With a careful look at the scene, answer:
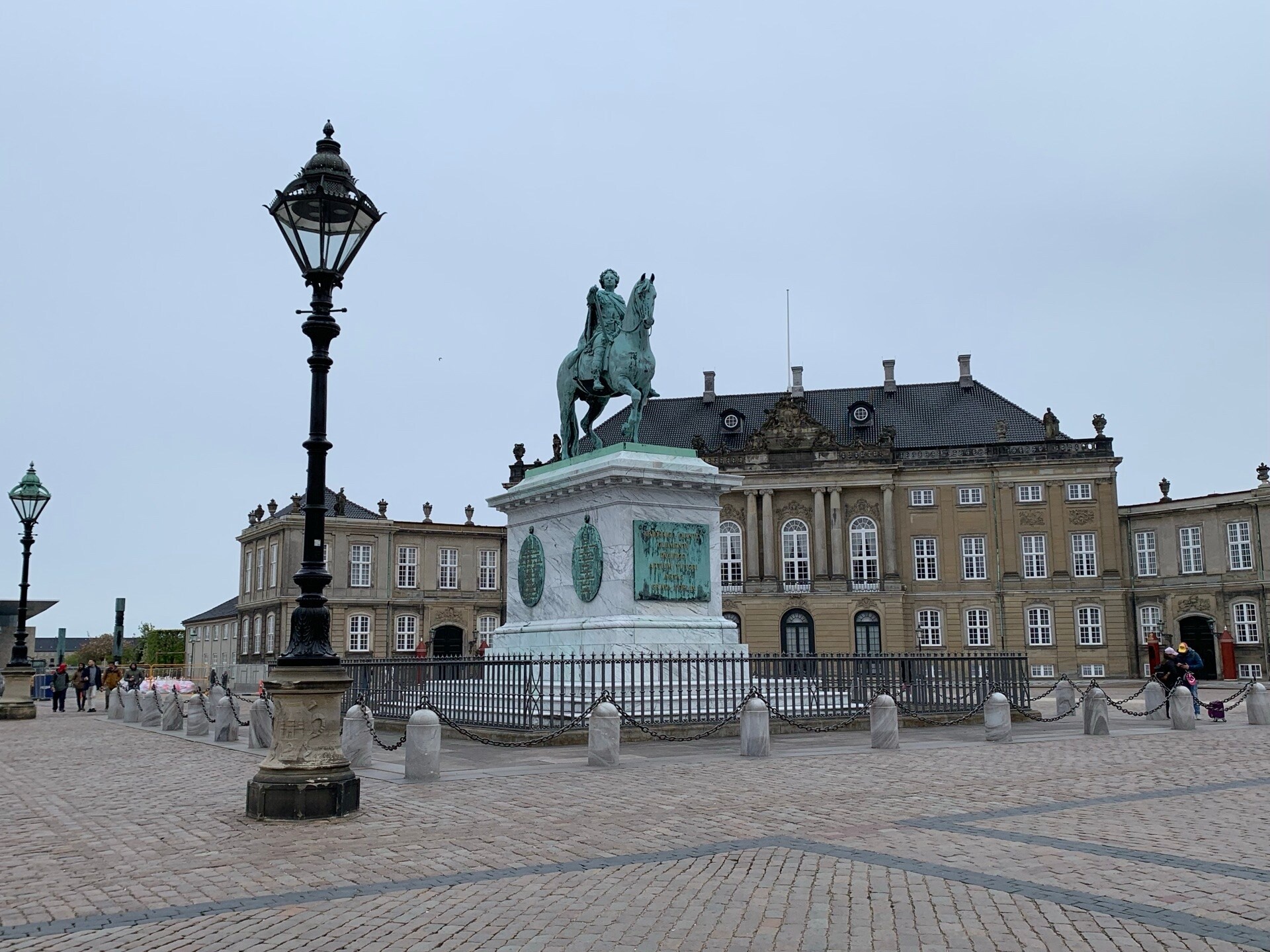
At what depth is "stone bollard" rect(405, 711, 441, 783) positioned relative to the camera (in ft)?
38.9

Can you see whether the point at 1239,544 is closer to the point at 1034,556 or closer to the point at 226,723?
the point at 1034,556

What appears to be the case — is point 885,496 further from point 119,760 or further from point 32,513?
point 119,760

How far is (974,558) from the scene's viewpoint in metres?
66.2

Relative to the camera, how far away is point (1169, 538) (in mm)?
62562

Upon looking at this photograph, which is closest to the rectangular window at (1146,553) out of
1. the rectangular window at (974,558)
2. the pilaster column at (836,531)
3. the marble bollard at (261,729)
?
the rectangular window at (974,558)

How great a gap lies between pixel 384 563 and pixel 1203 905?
231ft

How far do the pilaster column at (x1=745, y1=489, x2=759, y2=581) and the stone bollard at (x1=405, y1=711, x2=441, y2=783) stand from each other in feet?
187

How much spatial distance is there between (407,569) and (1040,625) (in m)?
39.9

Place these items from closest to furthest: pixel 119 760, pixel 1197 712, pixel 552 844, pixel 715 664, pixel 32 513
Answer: pixel 552 844 < pixel 119 760 < pixel 715 664 < pixel 1197 712 < pixel 32 513

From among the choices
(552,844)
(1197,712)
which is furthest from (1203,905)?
(1197,712)

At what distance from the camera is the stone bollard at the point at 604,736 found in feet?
42.8

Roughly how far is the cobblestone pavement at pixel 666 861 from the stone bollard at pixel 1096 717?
480 centimetres

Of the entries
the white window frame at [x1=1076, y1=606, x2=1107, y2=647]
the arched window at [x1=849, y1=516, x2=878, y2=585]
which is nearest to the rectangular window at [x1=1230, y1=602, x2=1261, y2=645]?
the white window frame at [x1=1076, y1=606, x2=1107, y2=647]

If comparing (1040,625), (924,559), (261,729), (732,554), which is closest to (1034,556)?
(1040,625)
